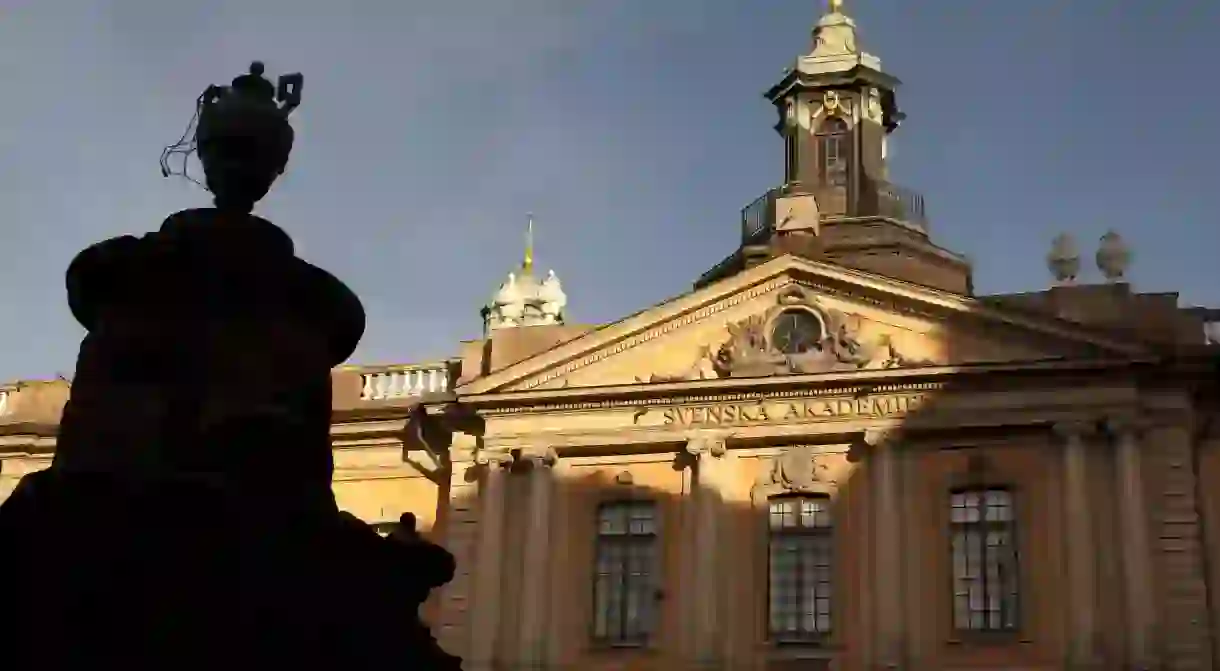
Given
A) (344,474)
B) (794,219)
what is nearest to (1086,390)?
(794,219)

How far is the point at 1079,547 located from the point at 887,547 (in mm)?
2659

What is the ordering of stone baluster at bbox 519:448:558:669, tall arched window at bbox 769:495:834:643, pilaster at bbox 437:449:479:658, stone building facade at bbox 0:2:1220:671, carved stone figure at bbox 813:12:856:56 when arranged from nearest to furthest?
stone building facade at bbox 0:2:1220:671 < tall arched window at bbox 769:495:834:643 < stone baluster at bbox 519:448:558:669 < pilaster at bbox 437:449:479:658 < carved stone figure at bbox 813:12:856:56

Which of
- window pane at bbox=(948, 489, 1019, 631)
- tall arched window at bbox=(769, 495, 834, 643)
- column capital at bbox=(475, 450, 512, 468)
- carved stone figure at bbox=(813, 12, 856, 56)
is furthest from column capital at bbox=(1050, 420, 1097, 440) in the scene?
carved stone figure at bbox=(813, 12, 856, 56)

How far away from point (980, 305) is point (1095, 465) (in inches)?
113

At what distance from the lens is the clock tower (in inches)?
1212

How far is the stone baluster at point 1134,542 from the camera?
69.5ft

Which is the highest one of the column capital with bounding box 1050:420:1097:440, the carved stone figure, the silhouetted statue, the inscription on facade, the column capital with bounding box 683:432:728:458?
the carved stone figure

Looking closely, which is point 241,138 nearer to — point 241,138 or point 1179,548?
point 241,138

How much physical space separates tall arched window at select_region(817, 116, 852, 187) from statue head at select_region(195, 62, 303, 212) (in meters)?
26.5

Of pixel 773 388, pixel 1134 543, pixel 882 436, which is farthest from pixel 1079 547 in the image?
pixel 773 388

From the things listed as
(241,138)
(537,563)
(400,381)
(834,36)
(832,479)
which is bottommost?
(537,563)

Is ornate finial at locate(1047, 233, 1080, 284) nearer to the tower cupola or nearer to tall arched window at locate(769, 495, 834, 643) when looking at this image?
tall arched window at locate(769, 495, 834, 643)

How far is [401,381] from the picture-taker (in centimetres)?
2742

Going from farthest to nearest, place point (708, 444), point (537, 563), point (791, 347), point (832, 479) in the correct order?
1. point (791, 347)
2. point (537, 563)
3. point (708, 444)
4. point (832, 479)
